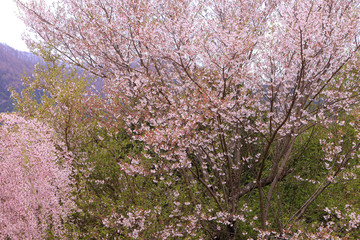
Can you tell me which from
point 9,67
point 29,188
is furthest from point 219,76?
point 9,67

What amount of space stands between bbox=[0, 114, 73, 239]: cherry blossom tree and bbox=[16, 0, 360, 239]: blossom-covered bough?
1.91 metres

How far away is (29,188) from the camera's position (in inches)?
251

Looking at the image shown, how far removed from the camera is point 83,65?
11328mm

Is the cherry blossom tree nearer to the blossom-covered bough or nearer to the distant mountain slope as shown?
the blossom-covered bough

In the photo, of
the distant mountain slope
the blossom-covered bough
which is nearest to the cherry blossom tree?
the blossom-covered bough

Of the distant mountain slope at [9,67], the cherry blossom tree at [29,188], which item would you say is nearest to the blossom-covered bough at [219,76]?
the cherry blossom tree at [29,188]

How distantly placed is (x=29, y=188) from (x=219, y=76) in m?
5.44

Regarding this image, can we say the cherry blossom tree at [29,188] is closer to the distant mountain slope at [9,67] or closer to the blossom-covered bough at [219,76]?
the blossom-covered bough at [219,76]

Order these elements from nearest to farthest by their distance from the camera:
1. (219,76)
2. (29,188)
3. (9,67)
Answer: (29,188) → (219,76) → (9,67)

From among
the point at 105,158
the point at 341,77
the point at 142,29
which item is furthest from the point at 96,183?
the point at 341,77

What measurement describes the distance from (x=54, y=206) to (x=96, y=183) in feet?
5.16

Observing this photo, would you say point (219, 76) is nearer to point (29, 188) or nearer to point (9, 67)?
point (29, 188)

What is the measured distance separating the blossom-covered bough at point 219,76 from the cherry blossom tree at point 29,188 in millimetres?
1908

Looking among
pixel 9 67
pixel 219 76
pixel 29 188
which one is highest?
pixel 9 67
